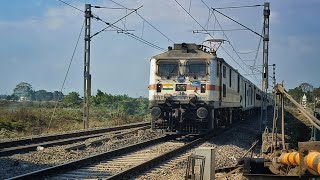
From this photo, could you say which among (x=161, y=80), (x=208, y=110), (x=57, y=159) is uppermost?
(x=161, y=80)

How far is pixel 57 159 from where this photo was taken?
41.4 feet

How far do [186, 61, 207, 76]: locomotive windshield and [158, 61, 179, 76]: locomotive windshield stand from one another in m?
0.49

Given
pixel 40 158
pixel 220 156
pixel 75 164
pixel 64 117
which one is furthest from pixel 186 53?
pixel 64 117

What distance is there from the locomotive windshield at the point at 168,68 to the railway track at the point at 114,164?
317cm

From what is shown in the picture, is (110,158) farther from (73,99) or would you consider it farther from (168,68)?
(73,99)

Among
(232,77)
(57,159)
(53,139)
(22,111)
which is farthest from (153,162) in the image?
(22,111)

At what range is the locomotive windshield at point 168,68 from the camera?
722 inches

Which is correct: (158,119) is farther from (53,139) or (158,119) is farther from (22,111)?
(22,111)

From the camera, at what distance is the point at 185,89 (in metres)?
18.1

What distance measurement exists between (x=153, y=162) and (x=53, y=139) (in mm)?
7493

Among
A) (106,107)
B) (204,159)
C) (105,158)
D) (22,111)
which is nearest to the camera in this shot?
(204,159)

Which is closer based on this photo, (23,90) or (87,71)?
(87,71)

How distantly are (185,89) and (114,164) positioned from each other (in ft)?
22.3

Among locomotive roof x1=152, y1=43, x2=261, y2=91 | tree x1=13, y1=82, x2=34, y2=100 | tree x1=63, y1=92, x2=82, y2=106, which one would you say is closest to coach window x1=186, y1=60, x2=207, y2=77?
locomotive roof x1=152, y1=43, x2=261, y2=91
